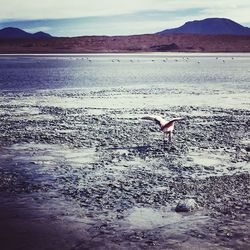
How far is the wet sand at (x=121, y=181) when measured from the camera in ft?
25.5

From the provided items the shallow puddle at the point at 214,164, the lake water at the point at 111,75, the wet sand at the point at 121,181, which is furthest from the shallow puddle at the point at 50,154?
the lake water at the point at 111,75

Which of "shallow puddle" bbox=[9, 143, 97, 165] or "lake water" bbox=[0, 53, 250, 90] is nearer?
"shallow puddle" bbox=[9, 143, 97, 165]

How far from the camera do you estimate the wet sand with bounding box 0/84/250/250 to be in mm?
7762

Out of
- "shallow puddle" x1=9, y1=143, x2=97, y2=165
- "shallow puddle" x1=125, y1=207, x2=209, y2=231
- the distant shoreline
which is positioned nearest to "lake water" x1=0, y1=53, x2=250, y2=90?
"shallow puddle" x1=9, y1=143, x2=97, y2=165

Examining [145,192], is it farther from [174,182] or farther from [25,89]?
[25,89]

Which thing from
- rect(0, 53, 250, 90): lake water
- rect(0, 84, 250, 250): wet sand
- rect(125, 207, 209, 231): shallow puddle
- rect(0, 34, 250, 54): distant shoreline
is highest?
rect(0, 34, 250, 54): distant shoreline

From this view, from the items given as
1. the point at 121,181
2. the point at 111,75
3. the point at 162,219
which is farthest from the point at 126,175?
the point at 111,75

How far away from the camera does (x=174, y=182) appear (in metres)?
10.8

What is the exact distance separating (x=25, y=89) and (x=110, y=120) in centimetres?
1763

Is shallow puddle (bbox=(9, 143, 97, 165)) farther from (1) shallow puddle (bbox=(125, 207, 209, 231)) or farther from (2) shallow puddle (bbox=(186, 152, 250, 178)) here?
(1) shallow puddle (bbox=(125, 207, 209, 231))

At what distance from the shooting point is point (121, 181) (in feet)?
35.7

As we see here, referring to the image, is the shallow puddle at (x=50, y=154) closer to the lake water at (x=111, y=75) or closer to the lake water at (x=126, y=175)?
the lake water at (x=126, y=175)

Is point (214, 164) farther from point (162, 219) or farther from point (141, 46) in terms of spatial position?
point (141, 46)

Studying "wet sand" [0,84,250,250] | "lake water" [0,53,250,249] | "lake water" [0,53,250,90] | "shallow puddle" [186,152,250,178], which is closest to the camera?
"wet sand" [0,84,250,250]
